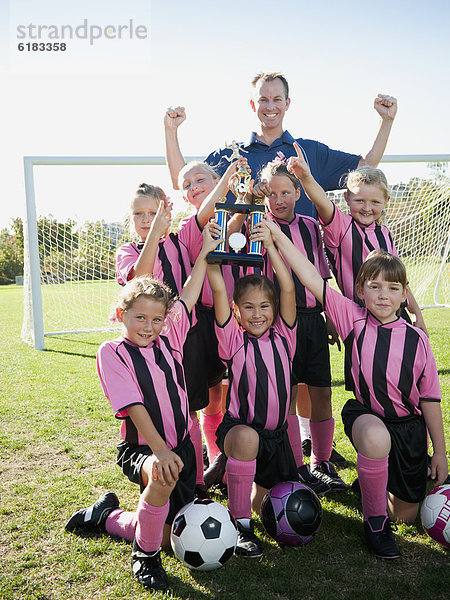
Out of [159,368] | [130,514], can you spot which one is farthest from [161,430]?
[130,514]

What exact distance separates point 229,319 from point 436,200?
321 inches

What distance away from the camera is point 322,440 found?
328cm

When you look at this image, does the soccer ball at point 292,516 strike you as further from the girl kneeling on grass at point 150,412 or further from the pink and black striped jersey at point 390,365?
the pink and black striped jersey at point 390,365

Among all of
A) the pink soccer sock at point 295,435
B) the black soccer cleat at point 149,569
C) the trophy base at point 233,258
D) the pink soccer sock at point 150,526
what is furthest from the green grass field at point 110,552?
the trophy base at point 233,258

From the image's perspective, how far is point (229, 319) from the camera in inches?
109

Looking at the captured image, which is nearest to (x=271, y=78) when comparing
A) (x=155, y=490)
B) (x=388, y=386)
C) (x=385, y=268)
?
(x=385, y=268)

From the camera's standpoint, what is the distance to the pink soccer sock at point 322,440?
3.27 m

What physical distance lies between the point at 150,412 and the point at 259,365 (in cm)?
63

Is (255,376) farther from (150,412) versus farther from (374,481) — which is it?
(374,481)

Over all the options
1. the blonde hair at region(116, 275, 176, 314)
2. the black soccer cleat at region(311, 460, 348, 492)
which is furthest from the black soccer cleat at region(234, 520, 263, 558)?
the blonde hair at region(116, 275, 176, 314)

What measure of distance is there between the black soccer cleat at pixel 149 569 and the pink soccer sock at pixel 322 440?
4.26 feet

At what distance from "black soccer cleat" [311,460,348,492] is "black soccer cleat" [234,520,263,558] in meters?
0.74

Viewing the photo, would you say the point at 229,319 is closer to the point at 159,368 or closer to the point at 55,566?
the point at 159,368

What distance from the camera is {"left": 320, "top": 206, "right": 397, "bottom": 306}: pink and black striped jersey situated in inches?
120
